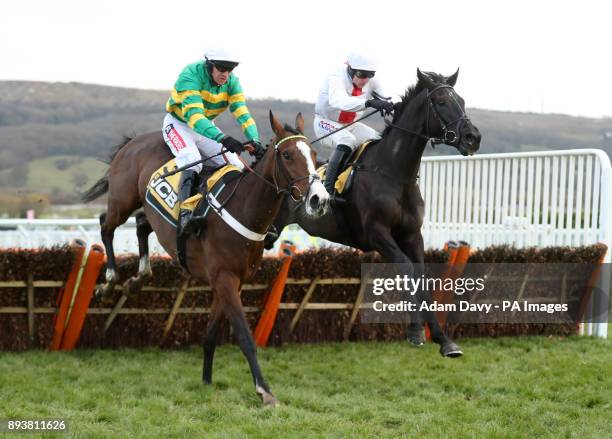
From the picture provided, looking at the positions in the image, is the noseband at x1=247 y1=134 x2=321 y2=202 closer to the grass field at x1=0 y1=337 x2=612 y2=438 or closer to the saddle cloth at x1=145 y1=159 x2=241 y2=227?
the saddle cloth at x1=145 y1=159 x2=241 y2=227

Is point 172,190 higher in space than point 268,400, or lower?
higher

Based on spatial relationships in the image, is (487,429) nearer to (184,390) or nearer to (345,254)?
(184,390)

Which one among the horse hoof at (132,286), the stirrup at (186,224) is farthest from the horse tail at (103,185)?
the stirrup at (186,224)

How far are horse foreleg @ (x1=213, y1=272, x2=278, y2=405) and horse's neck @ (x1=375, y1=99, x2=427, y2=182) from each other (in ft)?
5.41

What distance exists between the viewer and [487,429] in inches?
209

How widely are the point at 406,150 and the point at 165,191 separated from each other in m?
1.97

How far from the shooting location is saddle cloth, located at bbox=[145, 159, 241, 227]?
6.27m

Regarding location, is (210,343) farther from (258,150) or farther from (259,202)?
(258,150)

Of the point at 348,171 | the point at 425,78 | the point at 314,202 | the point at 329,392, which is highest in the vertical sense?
the point at 425,78

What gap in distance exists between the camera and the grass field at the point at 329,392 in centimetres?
533

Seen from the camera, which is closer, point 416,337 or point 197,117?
point 416,337

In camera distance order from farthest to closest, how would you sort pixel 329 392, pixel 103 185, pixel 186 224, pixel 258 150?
Answer: 1. pixel 103 185
2. pixel 329 392
3. pixel 186 224
4. pixel 258 150

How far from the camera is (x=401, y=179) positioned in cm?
671

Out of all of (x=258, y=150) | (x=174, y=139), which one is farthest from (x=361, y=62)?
(x=174, y=139)
